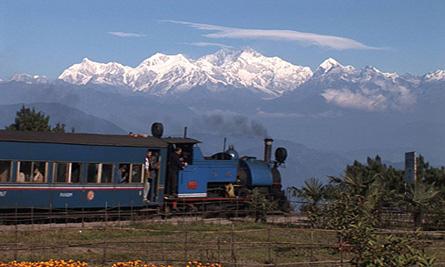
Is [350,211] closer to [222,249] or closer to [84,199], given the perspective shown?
[222,249]

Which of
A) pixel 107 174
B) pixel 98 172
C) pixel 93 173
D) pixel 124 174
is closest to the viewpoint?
pixel 93 173

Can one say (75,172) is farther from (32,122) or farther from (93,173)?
(32,122)

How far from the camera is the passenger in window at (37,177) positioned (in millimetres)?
31719

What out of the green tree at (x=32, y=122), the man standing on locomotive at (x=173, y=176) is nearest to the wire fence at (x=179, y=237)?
the man standing on locomotive at (x=173, y=176)

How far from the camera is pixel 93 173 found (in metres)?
33.7

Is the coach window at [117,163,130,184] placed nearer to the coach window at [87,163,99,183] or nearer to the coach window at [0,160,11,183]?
the coach window at [87,163,99,183]

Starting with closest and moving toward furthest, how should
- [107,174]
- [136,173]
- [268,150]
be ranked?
[107,174]
[136,173]
[268,150]

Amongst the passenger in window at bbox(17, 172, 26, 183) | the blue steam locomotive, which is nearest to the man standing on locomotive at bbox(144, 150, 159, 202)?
the blue steam locomotive

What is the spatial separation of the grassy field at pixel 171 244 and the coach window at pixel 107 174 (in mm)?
2136

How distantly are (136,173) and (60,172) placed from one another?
3870 mm

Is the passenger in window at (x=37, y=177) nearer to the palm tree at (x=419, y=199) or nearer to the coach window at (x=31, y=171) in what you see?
the coach window at (x=31, y=171)

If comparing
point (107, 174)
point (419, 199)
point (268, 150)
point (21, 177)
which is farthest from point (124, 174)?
point (268, 150)

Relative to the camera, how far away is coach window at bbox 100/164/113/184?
34.0 m

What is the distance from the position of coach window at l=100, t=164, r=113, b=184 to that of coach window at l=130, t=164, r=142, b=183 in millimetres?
1101
